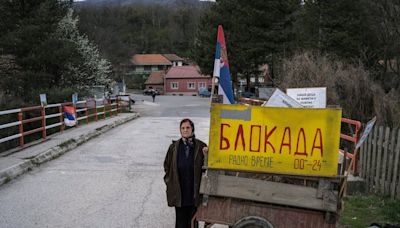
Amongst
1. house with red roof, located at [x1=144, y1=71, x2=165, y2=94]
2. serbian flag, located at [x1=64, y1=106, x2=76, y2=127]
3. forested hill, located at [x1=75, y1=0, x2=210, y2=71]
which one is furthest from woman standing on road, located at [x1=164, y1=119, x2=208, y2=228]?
forested hill, located at [x1=75, y1=0, x2=210, y2=71]

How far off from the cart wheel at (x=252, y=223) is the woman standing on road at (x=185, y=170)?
2.32 feet

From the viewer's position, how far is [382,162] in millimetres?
6957

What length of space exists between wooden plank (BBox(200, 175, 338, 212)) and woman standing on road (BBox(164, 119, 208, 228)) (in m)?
0.50

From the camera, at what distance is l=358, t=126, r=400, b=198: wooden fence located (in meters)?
6.56

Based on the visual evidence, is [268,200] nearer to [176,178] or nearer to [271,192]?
[271,192]

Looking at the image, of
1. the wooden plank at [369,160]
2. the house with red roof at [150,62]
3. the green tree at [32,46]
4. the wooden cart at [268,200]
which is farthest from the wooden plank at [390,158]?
the house with red roof at [150,62]

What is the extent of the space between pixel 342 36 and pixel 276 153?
3414 cm

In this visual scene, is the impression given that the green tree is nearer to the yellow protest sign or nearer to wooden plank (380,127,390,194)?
wooden plank (380,127,390,194)

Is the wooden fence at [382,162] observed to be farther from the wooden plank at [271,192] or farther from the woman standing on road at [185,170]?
the woman standing on road at [185,170]

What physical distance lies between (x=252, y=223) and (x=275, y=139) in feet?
2.77

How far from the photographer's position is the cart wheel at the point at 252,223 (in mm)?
4098

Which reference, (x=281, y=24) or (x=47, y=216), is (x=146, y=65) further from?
(x=47, y=216)

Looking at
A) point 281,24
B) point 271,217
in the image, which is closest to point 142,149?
point 271,217

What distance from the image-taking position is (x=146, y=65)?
12681 centimetres
